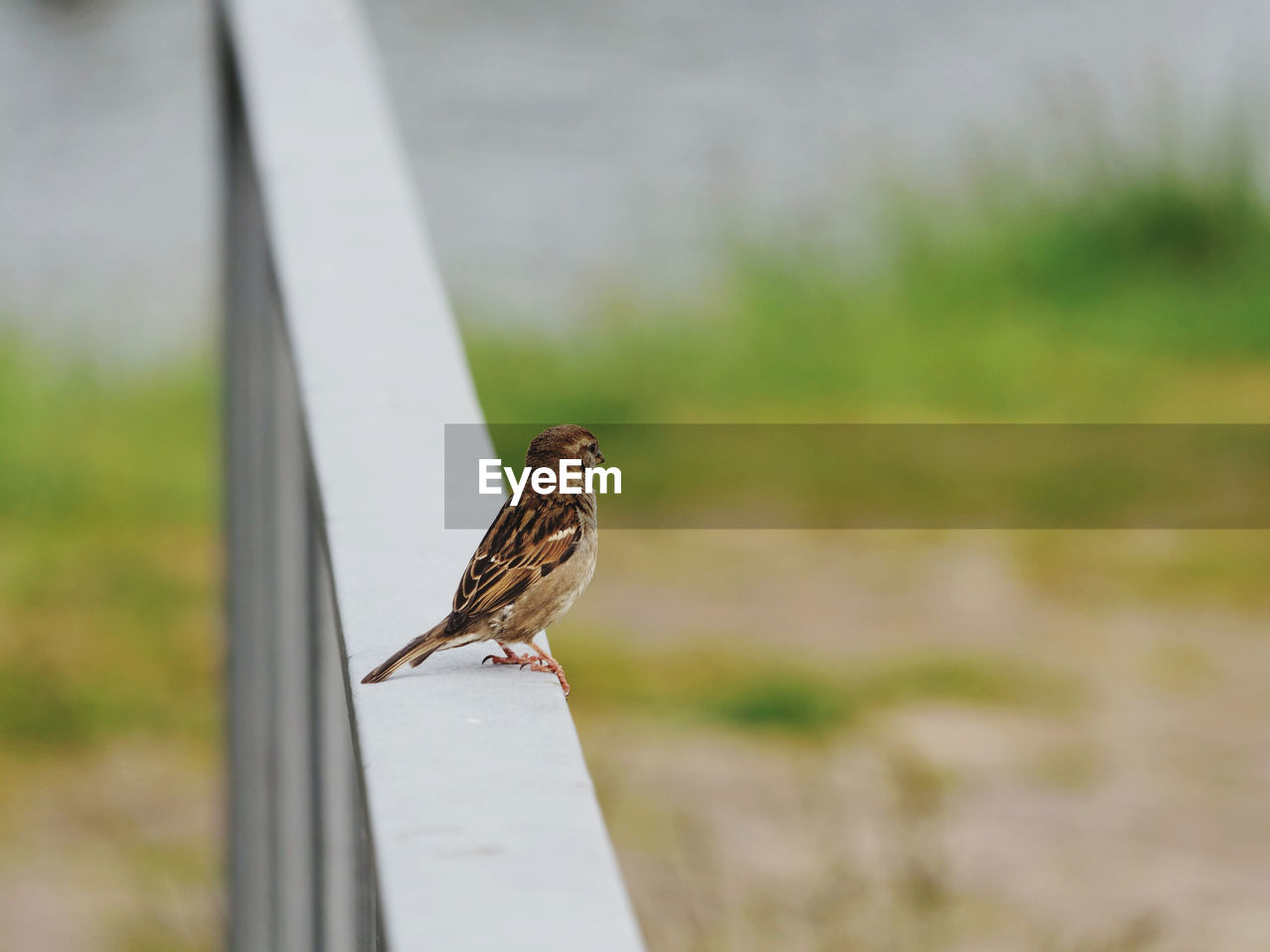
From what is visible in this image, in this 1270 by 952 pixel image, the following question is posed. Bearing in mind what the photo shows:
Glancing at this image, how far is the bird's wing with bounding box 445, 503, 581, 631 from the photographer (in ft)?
3.66

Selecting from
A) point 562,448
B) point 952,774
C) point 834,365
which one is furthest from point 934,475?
point 562,448

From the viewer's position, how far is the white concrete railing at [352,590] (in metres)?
0.77

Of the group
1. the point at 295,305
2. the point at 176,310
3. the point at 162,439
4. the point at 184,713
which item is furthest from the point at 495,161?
the point at 295,305

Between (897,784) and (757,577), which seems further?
(757,577)

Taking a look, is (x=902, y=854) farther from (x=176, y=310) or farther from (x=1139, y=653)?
(x=176, y=310)

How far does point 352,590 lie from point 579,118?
8385 mm

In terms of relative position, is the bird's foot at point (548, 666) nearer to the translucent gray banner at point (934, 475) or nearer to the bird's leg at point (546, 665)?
the bird's leg at point (546, 665)

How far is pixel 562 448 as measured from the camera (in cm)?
130

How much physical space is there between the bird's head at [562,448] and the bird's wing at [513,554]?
1.5 inches

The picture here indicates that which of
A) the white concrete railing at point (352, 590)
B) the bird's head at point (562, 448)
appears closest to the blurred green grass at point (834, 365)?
the white concrete railing at point (352, 590)

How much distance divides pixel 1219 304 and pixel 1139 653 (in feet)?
7.97

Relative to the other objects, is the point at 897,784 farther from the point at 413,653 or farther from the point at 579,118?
the point at 579,118

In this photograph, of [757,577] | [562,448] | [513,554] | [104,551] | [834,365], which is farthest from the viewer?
[834,365]

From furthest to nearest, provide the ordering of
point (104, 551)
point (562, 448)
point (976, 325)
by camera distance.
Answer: point (976, 325), point (104, 551), point (562, 448)
